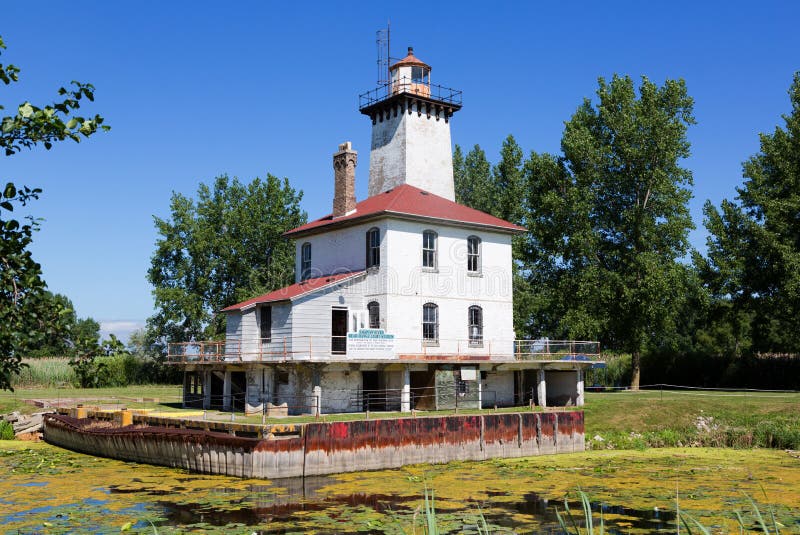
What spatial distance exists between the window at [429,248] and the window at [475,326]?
300 cm

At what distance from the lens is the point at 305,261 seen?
1603 inches

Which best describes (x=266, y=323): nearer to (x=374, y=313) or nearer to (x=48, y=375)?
(x=374, y=313)

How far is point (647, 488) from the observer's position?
2247 centimetres

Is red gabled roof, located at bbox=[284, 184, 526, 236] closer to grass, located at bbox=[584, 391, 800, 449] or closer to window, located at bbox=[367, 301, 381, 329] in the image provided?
window, located at bbox=[367, 301, 381, 329]

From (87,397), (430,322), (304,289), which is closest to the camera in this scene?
(304,289)

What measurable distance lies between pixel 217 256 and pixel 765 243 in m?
37.9

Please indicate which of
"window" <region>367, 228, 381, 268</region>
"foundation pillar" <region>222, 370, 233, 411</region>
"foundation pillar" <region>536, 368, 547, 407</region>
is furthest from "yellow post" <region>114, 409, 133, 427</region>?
"foundation pillar" <region>536, 368, 547, 407</region>

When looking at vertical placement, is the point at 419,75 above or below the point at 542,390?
above

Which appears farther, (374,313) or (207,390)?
(207,390)

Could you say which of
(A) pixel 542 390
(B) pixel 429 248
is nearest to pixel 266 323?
(B) pixel 429 248

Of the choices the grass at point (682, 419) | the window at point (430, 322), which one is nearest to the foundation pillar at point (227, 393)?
the grass at point (682, 419)

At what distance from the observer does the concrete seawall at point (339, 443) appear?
25.2 meters

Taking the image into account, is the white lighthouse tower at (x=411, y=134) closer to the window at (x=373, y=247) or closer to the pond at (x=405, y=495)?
the window at (x=373, y=247)

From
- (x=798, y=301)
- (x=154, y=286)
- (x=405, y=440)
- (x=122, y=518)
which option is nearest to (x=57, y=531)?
(x=122, y=518)
